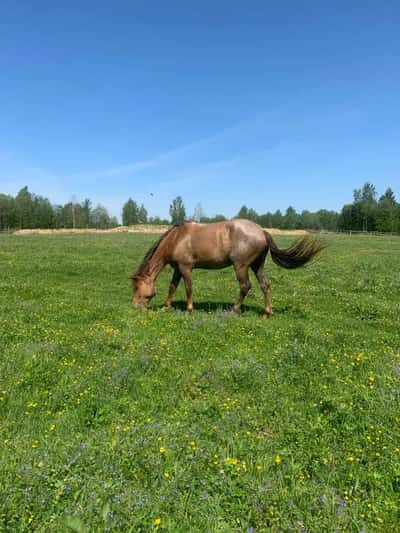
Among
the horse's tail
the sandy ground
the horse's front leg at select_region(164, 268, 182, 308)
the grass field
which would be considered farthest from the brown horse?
the sandy ground

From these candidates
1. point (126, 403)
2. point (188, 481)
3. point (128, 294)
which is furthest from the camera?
point (128, 294)

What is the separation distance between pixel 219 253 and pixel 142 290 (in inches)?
105

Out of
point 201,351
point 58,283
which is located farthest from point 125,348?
point 58,283

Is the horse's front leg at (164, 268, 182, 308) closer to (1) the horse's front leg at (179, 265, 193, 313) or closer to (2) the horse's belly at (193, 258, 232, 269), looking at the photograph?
(1) the horse's front leg at (179, 265, 193, 313)

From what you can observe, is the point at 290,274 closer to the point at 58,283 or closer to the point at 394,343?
the point at 394,343

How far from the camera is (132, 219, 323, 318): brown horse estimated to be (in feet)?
32.1

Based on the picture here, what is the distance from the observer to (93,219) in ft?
448

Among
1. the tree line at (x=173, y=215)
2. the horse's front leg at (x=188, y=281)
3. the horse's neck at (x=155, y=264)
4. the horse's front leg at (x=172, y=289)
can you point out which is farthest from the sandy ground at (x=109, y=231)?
the horse's neck at (x=155, y=264)

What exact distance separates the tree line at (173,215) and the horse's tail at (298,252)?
288 feet

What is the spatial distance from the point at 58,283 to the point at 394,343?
13.1 metres

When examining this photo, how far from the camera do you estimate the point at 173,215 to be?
12331 centimetres

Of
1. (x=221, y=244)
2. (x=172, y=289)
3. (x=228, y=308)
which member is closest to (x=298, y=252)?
(x=221, y=244)

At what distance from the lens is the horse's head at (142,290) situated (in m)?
9.95

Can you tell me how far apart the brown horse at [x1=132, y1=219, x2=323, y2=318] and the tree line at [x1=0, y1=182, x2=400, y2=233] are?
87.5 metres
